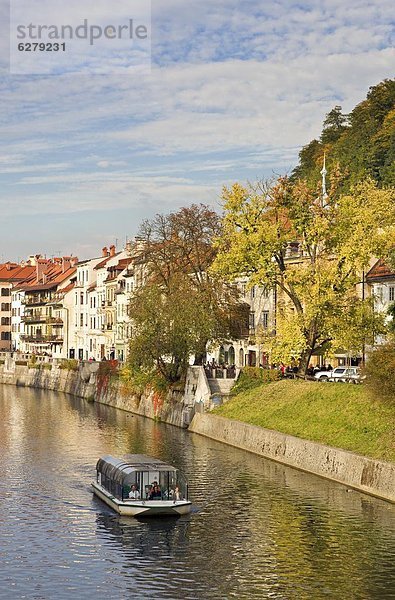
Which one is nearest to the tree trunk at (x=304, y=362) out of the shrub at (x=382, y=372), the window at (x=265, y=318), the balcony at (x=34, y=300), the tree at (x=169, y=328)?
the tree at (x=169, y=328)

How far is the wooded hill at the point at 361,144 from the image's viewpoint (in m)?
125

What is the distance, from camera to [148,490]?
43.9 meters

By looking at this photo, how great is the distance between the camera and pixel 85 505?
149 feet

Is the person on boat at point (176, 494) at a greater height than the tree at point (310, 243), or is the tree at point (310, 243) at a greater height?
the tree at point (310, 243)

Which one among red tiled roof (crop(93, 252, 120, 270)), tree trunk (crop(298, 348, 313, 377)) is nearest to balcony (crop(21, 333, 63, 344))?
red tiled roof (crop(93, 252, 120, 270))

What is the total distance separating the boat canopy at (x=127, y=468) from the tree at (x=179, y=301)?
101 feet

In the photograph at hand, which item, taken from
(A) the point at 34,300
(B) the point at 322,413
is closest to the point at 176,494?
(B) the point at 322,413

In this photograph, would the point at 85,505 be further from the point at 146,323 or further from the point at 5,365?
the point at 5,365

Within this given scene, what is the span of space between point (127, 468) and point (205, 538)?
6.99 metres

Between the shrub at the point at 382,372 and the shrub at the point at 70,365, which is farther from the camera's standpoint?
the shrub at the point at 70,365

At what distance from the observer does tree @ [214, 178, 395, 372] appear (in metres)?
63.2

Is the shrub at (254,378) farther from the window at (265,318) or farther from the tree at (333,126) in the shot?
the tree at (333,126)

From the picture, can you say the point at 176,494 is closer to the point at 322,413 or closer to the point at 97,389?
the point at 322,413

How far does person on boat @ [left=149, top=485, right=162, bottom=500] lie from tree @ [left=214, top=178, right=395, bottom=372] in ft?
73.2
